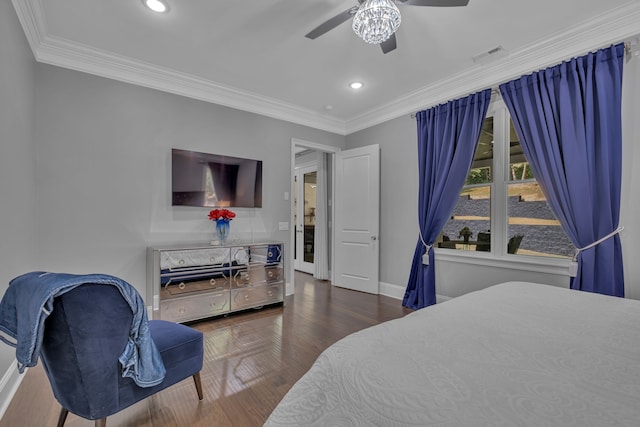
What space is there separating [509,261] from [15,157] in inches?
173

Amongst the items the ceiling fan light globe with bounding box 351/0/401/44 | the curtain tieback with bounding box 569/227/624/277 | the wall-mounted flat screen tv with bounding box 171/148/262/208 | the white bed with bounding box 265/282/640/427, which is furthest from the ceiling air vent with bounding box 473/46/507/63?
the wall-mounted flat screen tv with bounding box 171/148/262/208

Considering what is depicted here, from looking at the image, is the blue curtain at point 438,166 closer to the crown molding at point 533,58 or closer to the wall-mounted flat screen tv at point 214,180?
the crown molding at point 533,58

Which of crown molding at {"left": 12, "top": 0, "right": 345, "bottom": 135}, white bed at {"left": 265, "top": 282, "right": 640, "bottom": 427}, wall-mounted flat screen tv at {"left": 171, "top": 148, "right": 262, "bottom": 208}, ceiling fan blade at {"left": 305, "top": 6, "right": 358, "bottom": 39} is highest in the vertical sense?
crown molding at {"left": 12, "top": 0, "right": 345, "bottom": 135}

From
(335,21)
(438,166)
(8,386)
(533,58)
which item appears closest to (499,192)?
(438,166)

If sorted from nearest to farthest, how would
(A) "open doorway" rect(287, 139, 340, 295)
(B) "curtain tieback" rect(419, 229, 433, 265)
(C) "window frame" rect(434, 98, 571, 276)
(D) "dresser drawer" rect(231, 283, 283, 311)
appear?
(C) "window frame" rect(434, 98, 571, 276)
(D) "dresser drawer" rect(231, 283, 283, 311)
(B) "curtain tieback" rect(419, 229, 433, 265)
(A) "open doorway" rect(287, 139, 340, 295)

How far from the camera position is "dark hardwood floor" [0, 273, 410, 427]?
1742mm

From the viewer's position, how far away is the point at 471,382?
2.65ft

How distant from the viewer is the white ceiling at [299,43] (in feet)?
7.76

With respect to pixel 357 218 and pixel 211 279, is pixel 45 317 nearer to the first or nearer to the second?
pixel 211 279

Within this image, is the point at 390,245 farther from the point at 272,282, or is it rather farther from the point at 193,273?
the point at 193,273

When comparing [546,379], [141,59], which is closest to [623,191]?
[546,379]

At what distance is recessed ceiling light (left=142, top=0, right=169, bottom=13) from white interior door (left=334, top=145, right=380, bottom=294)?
299cm

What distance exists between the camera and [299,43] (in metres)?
2.82

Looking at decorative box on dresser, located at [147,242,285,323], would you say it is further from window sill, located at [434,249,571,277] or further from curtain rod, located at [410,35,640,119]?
curtain rod, located at [410,35,640,119]
